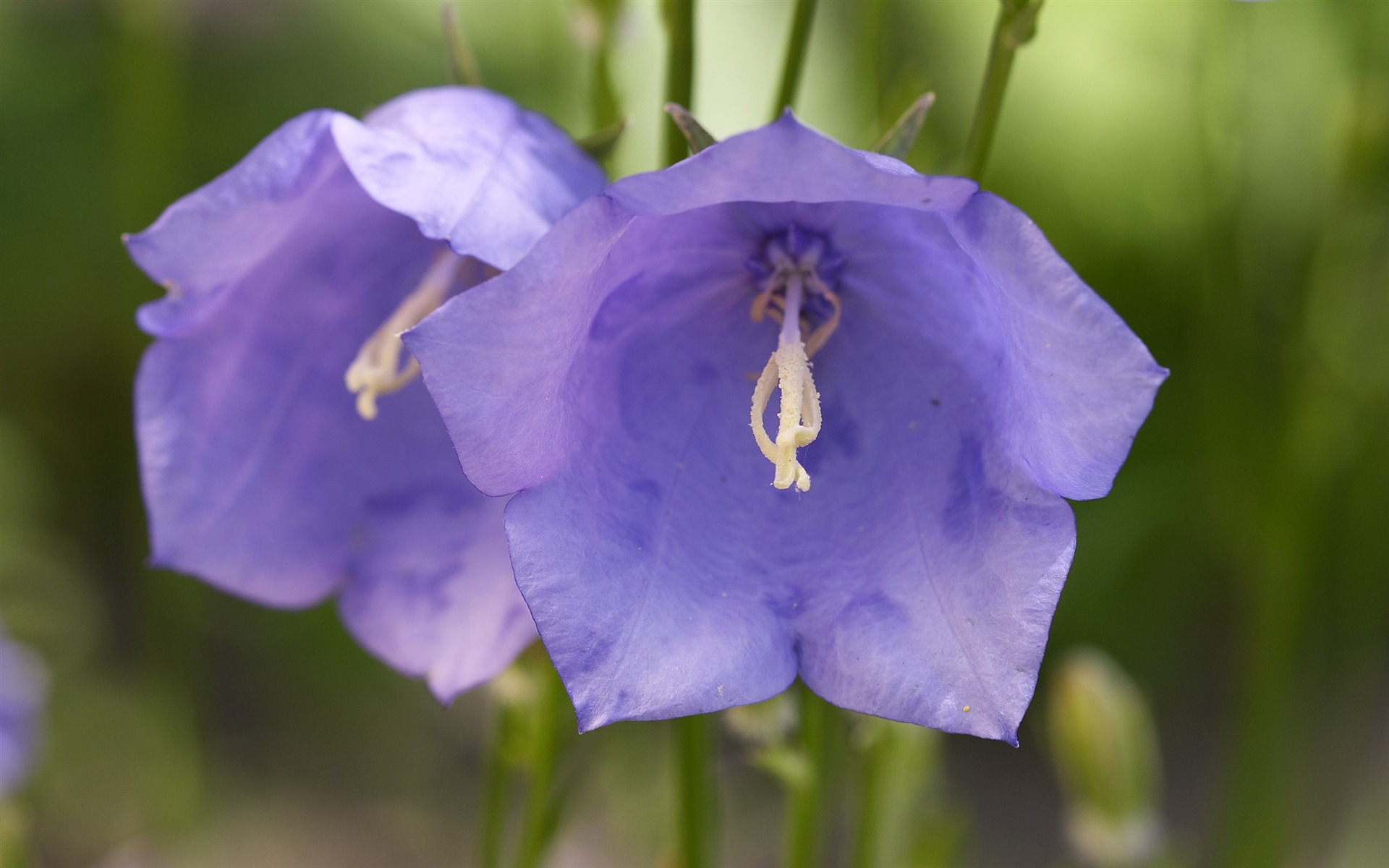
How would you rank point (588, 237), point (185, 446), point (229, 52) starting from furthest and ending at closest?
point (229, 52) < point (185, 446) < point (588, 237)

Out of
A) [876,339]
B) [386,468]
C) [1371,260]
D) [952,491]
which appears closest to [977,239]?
[952,491]

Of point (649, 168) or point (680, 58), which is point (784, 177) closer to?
point (680, 58)

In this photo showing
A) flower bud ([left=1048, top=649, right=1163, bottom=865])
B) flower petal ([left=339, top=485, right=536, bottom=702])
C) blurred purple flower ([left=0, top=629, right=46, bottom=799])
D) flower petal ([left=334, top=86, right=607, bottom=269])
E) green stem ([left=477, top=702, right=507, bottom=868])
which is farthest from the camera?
blurred purple flower ([left=0, top=629, right=46, bottom=799])

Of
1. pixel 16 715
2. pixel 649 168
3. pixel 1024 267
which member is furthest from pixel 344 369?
pixel 649 168

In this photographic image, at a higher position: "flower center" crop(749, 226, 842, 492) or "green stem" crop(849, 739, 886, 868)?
"flower center" crop(749, 226, 842, 492)

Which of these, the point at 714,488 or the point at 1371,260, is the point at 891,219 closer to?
the point at 714,488

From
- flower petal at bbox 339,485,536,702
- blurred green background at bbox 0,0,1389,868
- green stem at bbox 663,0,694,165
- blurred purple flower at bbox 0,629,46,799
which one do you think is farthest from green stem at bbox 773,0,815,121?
blurred purple flower at bbox 0,629,46,799

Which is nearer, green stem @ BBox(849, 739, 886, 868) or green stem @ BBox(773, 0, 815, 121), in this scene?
green stem @ BBox(773, 0, 815, 121)

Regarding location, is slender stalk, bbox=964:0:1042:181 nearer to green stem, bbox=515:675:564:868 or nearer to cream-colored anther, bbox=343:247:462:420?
cream-colored anther, bbox=343:247:462:420
